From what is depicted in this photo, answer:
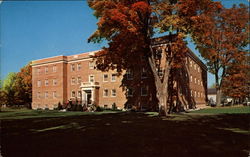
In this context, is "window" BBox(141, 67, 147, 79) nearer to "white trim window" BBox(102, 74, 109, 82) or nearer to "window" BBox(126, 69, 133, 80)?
"window" BBox(126, 69, 133, 80)

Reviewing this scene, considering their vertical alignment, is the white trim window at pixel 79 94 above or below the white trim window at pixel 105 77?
below

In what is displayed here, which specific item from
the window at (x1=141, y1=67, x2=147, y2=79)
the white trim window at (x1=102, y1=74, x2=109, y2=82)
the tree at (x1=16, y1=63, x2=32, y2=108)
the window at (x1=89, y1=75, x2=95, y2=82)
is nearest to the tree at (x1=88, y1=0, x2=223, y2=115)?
the window at (x1=141, y1=67, x2=147, y2=79)

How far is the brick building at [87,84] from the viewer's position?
35.6m

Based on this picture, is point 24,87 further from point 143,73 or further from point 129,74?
point 143,73

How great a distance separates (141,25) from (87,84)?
21457 mm

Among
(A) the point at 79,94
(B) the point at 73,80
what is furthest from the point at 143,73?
(B) the point at 73,80

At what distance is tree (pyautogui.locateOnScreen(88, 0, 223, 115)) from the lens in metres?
18.8

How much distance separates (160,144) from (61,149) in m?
3.34

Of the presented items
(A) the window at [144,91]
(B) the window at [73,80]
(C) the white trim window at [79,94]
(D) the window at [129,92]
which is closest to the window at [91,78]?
(C) the white trim window at [79,94]

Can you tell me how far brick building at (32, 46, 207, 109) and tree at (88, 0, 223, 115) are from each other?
39.7 ft

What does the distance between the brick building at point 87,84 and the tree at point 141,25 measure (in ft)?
39.7

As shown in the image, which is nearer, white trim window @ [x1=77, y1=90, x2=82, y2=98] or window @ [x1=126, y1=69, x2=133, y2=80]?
window @ [x1=126, y1=69, x2=133, y2=80]

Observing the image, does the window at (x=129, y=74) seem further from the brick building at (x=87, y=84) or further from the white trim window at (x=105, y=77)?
the white trim window at (x=105, y=77)

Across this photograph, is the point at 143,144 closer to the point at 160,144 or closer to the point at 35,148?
the point at 160,144
